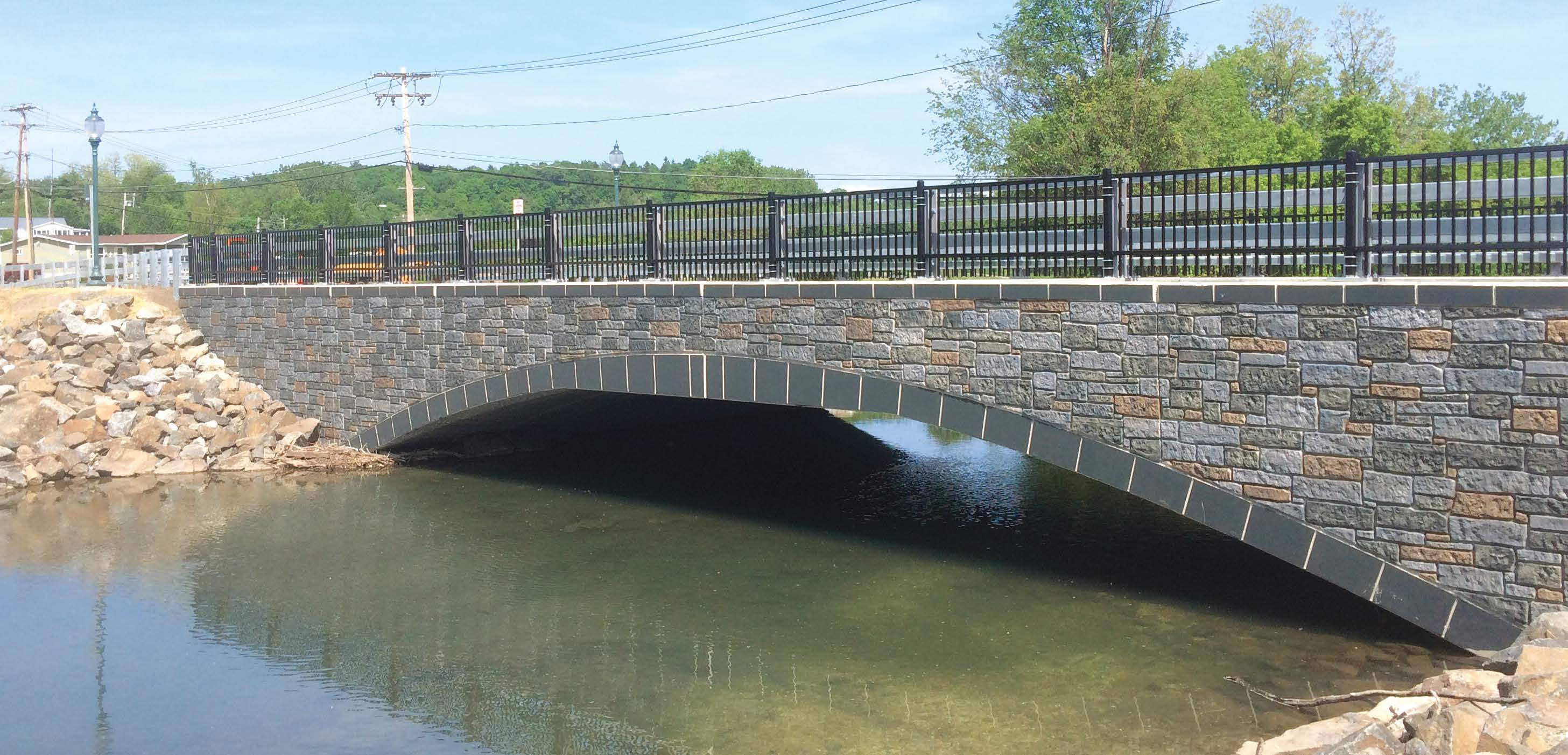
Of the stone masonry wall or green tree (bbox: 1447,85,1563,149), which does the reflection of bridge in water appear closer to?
the stone masonry wall

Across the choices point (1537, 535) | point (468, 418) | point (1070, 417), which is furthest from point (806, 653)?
point (468, 418)

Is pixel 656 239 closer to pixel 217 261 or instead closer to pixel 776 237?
pixel 776 237

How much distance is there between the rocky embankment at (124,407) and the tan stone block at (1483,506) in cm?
1425

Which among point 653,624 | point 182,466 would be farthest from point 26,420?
point 653,624

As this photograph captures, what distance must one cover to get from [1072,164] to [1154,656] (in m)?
21.1

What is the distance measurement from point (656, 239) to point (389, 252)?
5586mm

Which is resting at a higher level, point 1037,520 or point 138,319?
point 138,319

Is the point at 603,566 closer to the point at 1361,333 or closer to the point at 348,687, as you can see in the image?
the point at 348,687

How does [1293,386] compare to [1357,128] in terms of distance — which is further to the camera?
[1357,128]

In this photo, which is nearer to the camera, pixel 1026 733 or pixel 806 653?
pixel 1026 733

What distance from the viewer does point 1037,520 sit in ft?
45.3

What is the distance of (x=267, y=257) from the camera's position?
1947 cm

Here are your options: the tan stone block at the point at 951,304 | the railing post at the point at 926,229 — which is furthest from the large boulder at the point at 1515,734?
the railing post at the point at 926,229

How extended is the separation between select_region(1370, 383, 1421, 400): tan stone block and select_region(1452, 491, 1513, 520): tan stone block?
0.70 meters
